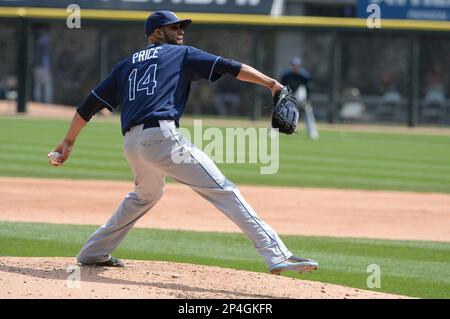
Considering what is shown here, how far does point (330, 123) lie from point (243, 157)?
12.0 meters

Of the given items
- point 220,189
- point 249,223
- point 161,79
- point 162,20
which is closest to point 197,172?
point 220,189

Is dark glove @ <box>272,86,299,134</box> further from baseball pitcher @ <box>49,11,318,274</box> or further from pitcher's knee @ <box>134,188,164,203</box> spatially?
pitcher's knee @ <box>134,188,164,203</box>

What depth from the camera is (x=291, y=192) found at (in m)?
12.5

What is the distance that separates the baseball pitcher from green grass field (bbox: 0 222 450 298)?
123 centimetres

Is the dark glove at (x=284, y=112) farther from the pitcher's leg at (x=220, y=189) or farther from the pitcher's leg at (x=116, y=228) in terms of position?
the pitcher's leg at (x=116, y=228)

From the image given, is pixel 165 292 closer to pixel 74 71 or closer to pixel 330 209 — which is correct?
pixel 330 209

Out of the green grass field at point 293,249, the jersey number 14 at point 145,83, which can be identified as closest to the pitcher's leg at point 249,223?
the jersey number 14 at point 145,83

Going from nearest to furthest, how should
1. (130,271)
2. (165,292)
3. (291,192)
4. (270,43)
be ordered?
(165,292)
(130,271)
(291,192)
(270,43)

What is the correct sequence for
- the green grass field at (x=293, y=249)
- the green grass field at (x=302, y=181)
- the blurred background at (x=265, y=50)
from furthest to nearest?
the blurred background at (x=265, y=50) < the green grass field at (x=302, y=181) < the green grass field at (x=293, y=249)

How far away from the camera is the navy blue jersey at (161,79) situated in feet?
18.6

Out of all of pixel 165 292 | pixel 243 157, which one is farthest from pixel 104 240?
pixel 243 157

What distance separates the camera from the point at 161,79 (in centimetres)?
570

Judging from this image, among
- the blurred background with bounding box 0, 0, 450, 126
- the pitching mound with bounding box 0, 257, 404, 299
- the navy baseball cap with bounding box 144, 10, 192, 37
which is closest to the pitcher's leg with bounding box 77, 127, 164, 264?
the pitching mound with bounding box 0, 257, 404, 299

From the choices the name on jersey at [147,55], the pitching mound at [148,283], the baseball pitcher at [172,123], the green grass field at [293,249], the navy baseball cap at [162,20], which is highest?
the navy baseball cap at [162,20]
